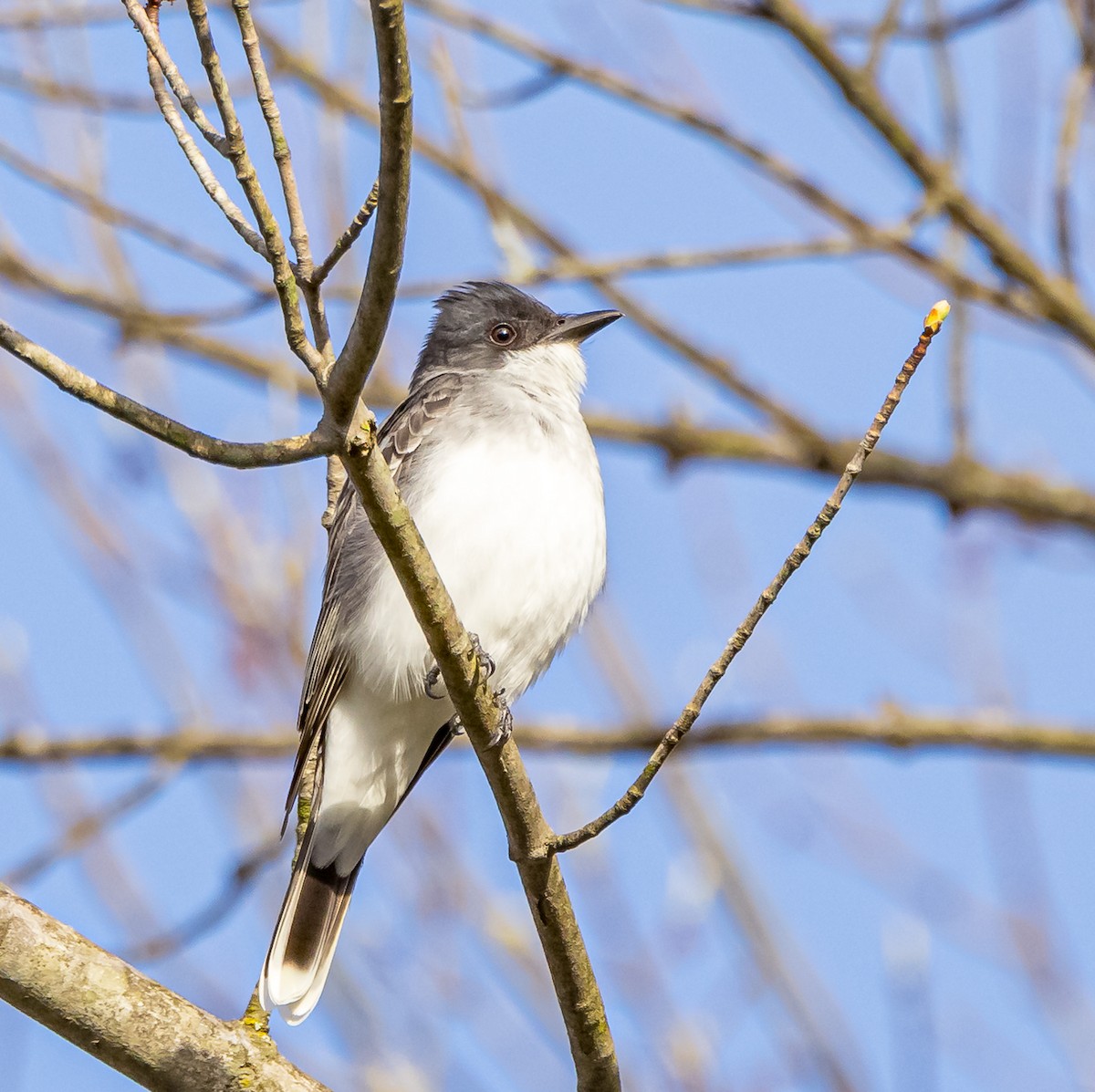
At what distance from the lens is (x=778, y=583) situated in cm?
316

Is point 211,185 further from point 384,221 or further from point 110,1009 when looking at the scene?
point 110,1009

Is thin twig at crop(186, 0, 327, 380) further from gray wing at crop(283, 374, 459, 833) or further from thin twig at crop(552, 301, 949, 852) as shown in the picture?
gray wing at crop(283, 374, 459, 833)

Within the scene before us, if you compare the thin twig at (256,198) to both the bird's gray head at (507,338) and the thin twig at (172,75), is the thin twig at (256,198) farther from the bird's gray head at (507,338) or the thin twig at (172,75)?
the bird's gray head at (507,338)

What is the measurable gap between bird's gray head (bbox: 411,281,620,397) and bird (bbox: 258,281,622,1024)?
0.34 feet

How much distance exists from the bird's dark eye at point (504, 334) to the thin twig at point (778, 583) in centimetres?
282

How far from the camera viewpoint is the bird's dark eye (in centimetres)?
586

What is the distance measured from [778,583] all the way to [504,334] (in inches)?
116

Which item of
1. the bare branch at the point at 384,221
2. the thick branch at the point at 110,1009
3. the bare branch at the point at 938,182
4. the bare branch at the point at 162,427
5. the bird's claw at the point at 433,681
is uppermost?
the bare branch at the point at 938,182

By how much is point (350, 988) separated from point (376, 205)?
14.8ft

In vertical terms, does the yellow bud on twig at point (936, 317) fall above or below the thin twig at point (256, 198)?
above

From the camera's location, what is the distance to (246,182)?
2.74m

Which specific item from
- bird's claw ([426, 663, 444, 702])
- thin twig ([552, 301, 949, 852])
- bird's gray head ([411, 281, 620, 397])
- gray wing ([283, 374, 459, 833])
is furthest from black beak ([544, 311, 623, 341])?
thin twig ([552, 301, 949, 852])

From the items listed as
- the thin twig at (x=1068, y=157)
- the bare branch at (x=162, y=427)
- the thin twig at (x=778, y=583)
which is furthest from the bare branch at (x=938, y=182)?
the bare branch at (x=162, y=427)

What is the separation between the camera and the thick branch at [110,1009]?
312 cm
